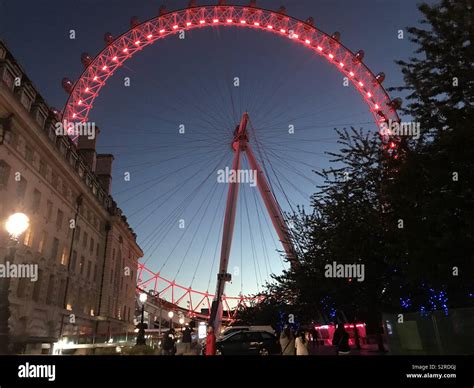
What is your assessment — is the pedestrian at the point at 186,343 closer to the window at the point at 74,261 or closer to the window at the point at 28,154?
the window at the point at 28,154

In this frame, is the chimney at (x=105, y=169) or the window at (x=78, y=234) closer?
the window at (x=78, y=234)

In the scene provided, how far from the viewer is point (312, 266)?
32.5 metres

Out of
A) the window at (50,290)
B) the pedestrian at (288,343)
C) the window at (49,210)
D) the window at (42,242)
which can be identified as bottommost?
the pedestrian at (288,343)

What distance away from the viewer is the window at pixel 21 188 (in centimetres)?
3133

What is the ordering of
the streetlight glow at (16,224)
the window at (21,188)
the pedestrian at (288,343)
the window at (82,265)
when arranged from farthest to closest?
the window at (82,265), the window at (21,188), the pedestrian at (288,343), the streetlight glow at (16,224)

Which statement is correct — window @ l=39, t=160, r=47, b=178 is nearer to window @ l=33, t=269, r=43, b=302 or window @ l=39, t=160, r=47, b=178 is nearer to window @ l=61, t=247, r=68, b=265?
window @ l=33, t=269, r=43, b=302

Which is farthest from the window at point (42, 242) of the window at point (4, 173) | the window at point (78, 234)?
the window at point (78, 234)

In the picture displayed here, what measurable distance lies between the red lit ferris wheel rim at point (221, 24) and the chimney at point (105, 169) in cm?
1797

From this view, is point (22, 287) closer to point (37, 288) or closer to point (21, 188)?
point (37, 288)

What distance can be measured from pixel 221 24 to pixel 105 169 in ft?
91.4

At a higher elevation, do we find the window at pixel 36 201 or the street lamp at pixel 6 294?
the window at pixel 36 201

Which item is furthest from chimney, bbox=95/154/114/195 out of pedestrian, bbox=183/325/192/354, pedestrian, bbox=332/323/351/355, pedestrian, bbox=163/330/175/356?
pedestrian, bbox=332/323/351/355

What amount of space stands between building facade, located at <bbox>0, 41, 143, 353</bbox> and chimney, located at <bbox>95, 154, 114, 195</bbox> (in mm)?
2755

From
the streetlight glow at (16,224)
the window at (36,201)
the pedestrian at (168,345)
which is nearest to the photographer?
the streetlight glow at (16,224)
